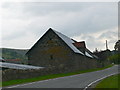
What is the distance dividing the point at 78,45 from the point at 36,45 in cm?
1297

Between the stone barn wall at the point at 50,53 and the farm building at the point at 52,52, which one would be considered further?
the stone barn wall at the point at 50,53

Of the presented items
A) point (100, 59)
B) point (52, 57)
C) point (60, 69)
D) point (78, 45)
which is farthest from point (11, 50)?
point (60, 69)

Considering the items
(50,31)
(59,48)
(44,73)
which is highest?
(50,31)

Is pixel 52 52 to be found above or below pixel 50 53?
above

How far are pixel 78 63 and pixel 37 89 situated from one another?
125ft

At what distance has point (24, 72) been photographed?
2734 cm

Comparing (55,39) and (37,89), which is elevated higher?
(55,39)

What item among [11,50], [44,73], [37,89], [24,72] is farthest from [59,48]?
[11,50]

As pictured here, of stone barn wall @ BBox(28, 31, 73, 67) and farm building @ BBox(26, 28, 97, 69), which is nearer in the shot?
farm building @ BBox(26, 28, 97, 69)

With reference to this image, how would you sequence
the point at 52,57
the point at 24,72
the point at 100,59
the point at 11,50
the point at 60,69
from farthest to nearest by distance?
the point at 11,50, the point at 100,59, the point at 52,57, the point at 60,69, the point at 24,72

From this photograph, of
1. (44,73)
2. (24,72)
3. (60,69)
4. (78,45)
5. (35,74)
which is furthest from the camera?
(78,45)

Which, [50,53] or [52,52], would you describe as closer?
[50,53]

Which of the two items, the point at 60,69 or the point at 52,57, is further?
the point at 52,57

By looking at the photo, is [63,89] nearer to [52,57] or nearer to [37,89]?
[37,89]
